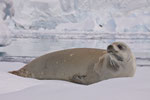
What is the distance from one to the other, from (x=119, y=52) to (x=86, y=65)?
295mm

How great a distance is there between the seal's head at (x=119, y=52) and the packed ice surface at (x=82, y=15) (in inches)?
79.5

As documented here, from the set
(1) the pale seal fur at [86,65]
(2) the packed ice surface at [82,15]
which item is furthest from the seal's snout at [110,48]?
(2) the packed ice surface at [82,15]

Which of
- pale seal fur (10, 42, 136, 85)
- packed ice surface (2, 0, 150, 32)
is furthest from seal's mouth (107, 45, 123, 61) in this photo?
packed ice surface (2, 0, 150, 32)

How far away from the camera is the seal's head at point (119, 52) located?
1550 millimetres

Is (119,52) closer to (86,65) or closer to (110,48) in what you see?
(110,48)

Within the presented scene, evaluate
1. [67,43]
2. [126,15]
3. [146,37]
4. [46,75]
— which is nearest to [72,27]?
[67,43]

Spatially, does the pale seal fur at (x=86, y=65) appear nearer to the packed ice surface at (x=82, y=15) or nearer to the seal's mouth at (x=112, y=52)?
the seal's mouth at (x=112, y=52)

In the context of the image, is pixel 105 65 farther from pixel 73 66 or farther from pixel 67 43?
pixel 67 43

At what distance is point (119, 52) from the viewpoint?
1590 mm

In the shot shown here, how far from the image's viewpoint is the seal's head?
1.55 meters

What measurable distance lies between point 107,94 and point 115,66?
78cm

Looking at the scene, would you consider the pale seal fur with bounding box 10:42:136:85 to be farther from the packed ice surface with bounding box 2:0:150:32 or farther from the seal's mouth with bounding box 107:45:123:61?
the packed ice surface with bounding box 2:0:150:32

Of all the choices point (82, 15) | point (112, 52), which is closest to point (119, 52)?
point (112, 52)

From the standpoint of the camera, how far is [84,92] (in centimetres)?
88
